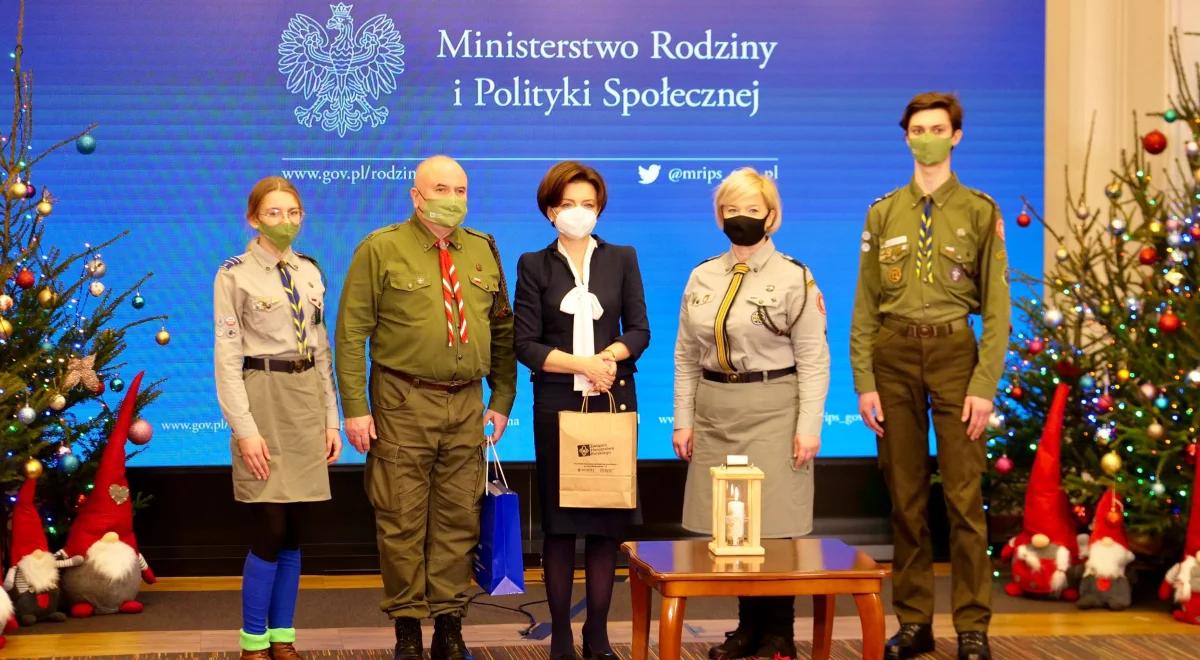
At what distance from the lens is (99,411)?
5781mm

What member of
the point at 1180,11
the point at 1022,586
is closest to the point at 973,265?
the point at 1022,586

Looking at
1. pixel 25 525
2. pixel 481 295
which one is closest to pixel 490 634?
pixel 481 295

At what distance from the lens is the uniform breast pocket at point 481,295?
13.4 ft

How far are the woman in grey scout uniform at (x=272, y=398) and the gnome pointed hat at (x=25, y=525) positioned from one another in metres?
1.24

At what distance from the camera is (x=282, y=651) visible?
407 centimetres

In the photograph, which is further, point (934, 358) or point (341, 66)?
point (341, 66)

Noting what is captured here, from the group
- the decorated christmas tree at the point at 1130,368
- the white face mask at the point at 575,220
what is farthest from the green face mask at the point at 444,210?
the decorated christmas tree at the point at 1130,368

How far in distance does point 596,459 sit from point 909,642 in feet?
3.75

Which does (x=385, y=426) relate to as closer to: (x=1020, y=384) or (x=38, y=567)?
(x=38, y=567)

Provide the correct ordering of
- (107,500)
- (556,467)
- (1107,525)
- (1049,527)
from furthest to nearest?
1. (1049,527)
2. (1107,525)
3. (107,500)
4. (556,467)

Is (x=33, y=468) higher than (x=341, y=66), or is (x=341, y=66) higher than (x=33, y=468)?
(x=341, y=66)

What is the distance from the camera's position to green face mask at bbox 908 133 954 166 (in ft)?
13.8

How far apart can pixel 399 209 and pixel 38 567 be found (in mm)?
2056

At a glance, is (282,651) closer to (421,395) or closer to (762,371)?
(421,395)
